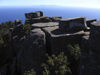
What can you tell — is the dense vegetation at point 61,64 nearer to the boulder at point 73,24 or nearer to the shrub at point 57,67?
the shrub at point 57,67

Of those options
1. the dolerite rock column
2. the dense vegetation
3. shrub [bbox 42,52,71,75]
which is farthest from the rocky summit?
shrub [bbox 42,52,71,75]

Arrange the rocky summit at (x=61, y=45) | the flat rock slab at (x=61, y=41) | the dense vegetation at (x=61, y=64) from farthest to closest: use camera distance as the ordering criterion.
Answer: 1. the flat rock slab at (x=61, y=41)
2. the dense vegetation at (x=61, y=64)
3. the rocky summit at (x=61, y=45)

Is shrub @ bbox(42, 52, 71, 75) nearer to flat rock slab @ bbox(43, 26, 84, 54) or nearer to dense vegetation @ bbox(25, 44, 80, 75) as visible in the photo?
dense vegetation @ bbox(25, 44, 80, 75)

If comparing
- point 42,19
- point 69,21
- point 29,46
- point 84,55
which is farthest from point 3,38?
point 84,55

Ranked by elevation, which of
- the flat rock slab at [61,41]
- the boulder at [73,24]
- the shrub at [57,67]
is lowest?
the shrub at [57,67]

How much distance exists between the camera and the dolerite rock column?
15.6 meters

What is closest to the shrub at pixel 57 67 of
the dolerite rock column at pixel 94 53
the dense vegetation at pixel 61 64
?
the dense vegetation at pixel 61 64

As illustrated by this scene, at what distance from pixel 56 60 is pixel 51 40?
16.4ft

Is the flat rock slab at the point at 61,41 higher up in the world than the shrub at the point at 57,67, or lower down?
higher up

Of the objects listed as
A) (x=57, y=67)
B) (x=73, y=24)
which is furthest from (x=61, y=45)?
(x=73, y=24)

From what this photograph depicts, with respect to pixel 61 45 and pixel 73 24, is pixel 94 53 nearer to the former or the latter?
pixel 61 45

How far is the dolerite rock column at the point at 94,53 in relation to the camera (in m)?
15.6

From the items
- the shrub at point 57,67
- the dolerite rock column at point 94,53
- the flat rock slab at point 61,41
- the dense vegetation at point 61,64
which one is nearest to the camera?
the dolerite rock column at point 94,53

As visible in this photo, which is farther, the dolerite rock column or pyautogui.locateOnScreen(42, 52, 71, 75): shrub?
pyautogui.locateOnScreen(42, 52, 71, 75): shrub
